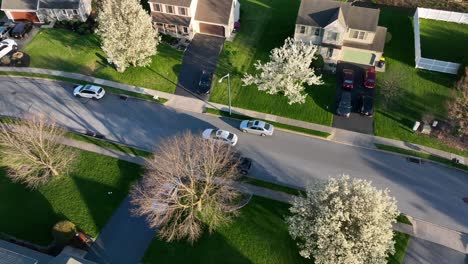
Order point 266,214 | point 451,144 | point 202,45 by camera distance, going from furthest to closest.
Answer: point 202,45, point 451,144, point 266,214

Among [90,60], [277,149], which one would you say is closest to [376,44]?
[277,149]

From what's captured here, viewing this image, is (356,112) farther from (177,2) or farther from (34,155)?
(34,155)

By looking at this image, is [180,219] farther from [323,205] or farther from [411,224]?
[411,224]

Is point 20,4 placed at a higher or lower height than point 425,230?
higher

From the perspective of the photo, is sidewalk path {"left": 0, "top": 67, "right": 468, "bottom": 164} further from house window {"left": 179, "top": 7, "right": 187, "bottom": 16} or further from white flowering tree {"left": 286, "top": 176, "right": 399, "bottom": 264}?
house window {"left": 179, "top": 7, "right": 187, "bottom": 16}

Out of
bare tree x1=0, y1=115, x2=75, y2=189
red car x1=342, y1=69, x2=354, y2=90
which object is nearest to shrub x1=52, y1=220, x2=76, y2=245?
bare tree x1=0, y1=115, x2=75, y2=189

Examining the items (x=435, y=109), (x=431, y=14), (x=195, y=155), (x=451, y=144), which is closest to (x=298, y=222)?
(x=195, y=155)

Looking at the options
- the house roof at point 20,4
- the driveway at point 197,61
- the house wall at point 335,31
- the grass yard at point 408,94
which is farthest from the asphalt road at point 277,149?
the house wall at point 335,31
